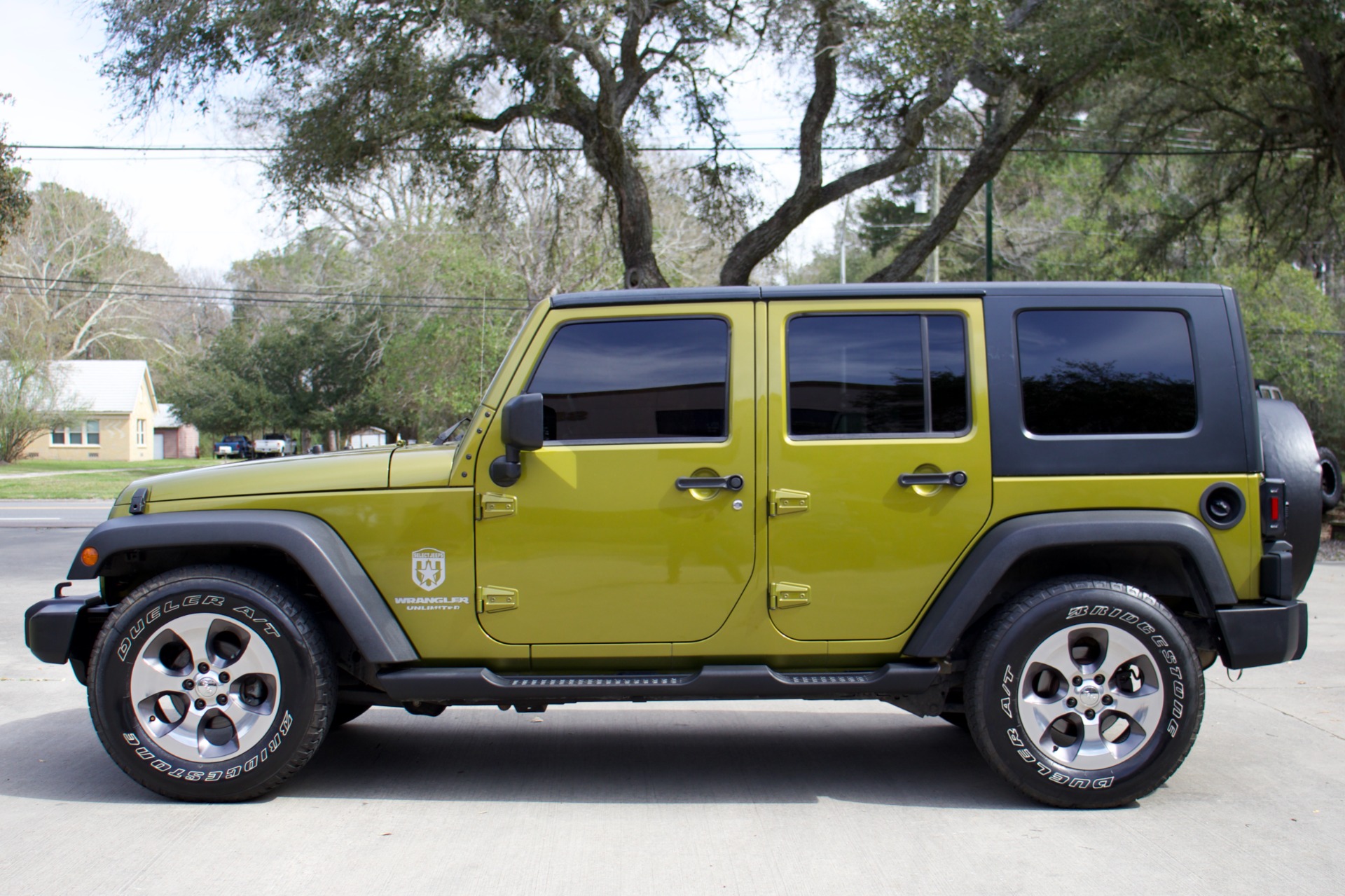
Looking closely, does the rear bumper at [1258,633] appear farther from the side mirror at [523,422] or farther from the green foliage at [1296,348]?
the green foliage at [1296,348]

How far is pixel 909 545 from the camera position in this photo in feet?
14.1

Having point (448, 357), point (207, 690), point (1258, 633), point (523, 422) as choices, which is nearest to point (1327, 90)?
point (1258, 633)

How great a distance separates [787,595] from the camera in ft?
14.1

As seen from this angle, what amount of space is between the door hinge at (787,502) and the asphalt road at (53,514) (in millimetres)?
13989

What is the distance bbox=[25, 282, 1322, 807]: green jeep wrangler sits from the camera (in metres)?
4.24

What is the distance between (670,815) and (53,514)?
19.5 m

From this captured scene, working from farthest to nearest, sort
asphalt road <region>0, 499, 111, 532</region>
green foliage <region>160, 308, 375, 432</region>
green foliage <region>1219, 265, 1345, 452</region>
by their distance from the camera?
green foliage <region>160, 308, 375, 432</region>, green foliage <region>1219, 265, 1345, 452</region>, asphalt road <region>0, 499, 111, 532</region>

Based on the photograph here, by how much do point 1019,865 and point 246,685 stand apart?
9.77 feet

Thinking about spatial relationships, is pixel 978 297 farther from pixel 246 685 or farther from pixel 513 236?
pixel 513 236

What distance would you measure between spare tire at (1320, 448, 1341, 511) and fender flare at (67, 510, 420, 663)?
152 inches

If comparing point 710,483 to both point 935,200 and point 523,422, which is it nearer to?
point 523,422

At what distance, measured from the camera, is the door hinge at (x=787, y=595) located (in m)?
4.29

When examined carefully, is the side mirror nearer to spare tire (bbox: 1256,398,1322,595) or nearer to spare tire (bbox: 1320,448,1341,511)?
spare tire (bbox: 1256,398,1322,595)

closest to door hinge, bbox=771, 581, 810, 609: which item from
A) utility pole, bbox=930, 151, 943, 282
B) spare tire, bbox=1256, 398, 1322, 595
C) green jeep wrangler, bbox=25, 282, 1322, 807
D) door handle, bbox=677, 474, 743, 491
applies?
green jeep wrangler, bbox=25, 282, 1322, 807
